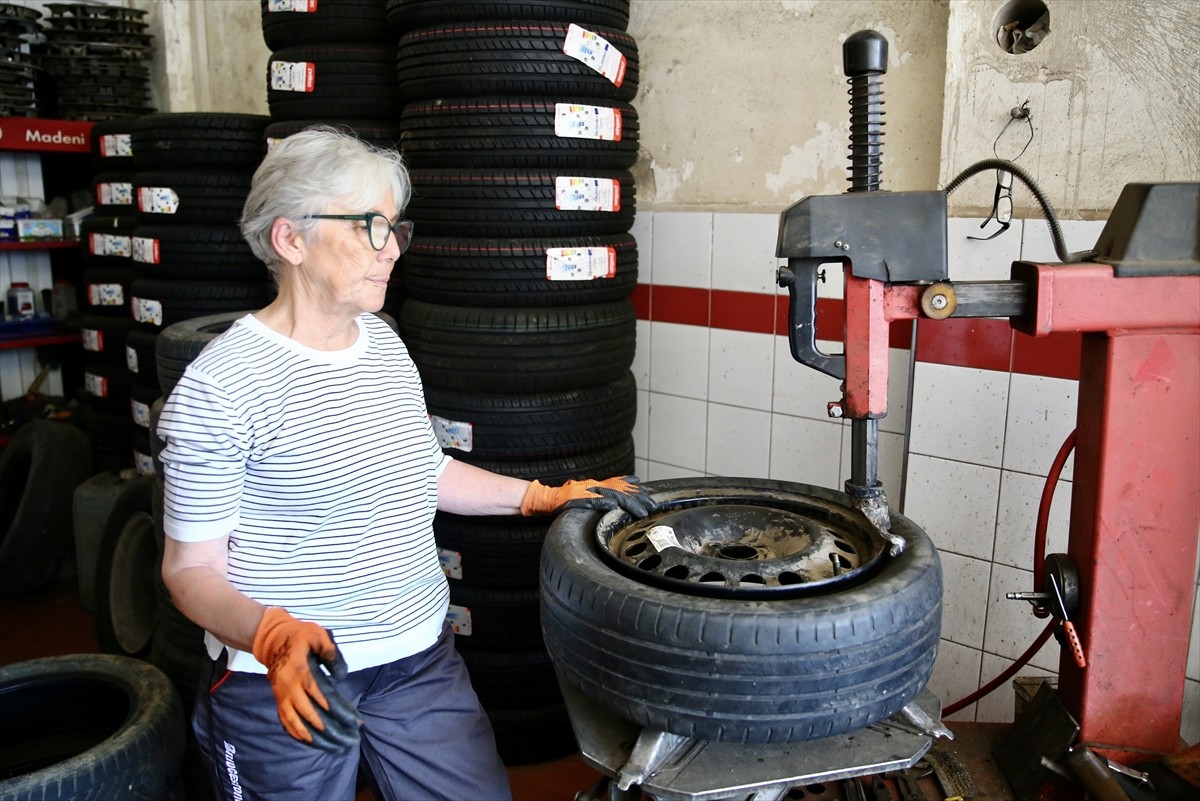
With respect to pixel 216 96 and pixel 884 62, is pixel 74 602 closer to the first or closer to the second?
pixel 216 96

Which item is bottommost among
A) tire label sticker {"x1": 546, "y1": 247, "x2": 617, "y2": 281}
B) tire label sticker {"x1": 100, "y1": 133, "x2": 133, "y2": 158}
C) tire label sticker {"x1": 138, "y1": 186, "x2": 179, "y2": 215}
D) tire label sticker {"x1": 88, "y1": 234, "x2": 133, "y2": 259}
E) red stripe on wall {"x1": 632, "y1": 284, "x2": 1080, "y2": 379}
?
red stripe on wall {"x1": 632, "y1": 284, "x2": 1080, "y2": 379}

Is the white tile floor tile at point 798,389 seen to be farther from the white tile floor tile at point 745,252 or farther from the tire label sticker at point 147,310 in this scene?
the tire label sticker at point 147,310

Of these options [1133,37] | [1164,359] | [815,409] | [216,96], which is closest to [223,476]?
[1164,359]

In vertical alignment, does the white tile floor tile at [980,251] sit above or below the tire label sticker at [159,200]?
below

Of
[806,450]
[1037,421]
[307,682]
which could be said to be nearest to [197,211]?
[806,450]

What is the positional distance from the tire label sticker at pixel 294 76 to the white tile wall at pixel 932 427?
1.16m

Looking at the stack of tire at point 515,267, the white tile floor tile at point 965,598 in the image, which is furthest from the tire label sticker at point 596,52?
the white tile floor tile at point 965,598

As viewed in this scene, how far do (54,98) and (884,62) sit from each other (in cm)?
A: 482

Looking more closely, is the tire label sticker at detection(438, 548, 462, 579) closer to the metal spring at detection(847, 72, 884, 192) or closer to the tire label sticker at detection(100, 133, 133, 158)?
the metal spring at detection(847, 72, 884, 192)

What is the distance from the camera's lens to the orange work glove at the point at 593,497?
5.77ft

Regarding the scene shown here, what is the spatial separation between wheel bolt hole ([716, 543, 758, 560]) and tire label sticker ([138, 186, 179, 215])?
276cm

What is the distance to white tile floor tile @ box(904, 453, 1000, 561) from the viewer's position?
243 centimetres

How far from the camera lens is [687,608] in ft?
4.27

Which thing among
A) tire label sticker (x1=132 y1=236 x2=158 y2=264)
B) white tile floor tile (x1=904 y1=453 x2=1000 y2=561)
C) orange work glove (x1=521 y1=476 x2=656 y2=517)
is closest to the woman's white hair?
orange work glove (x1=521 y1=476 x2=656 y2=517)
